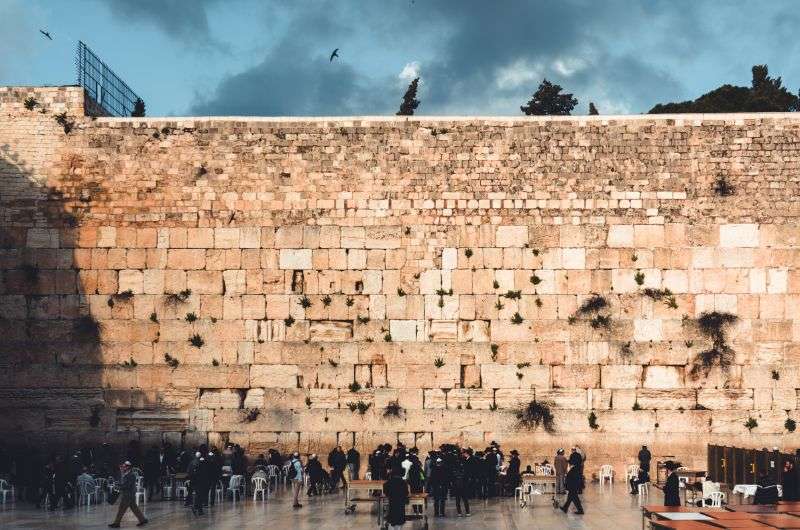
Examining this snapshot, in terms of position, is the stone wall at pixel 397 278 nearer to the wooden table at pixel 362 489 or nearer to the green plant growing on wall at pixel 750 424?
the green plant growing on wall at pixel 750 424

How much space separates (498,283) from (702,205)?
15.1 feet

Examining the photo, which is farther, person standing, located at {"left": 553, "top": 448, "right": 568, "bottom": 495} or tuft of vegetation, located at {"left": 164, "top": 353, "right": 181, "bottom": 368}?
tuft of vegetation, located at {"left": 164, "top": 353, "right": 181, "bottom": 368}

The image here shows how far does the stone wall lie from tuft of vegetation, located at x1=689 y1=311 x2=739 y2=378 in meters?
0.11

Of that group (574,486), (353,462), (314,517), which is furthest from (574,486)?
(353,462)

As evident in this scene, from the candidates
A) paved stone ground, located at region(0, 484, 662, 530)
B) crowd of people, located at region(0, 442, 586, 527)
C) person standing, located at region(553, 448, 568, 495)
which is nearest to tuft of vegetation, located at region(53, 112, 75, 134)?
crowd of people, located at region(0, 442, 586, 527)

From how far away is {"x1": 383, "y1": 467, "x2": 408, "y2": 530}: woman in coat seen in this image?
13.1 m

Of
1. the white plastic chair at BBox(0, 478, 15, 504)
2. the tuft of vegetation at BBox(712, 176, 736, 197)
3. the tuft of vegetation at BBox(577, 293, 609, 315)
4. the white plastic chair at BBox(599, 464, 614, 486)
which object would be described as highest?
the tuft of vegetation at BBox(712, 176, 736, 197)

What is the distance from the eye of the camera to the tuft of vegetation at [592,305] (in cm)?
2150

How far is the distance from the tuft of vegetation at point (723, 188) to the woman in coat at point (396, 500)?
1151cm

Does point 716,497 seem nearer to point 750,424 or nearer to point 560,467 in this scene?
point 560,467

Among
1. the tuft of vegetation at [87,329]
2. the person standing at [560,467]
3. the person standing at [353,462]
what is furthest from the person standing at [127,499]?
the person standing at [560,467]

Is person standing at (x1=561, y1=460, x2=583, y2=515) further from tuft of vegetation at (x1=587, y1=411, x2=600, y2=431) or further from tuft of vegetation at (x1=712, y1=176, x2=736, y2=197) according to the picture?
tuft of vegetation at (x1=712, y1=176, x2=736, y2=197)

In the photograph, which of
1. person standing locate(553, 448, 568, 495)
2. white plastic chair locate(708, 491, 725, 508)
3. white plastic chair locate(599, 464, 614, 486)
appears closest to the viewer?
white plastic chair locate(708, 491, 725, 508)

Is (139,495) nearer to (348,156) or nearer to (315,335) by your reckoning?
(315,335)
